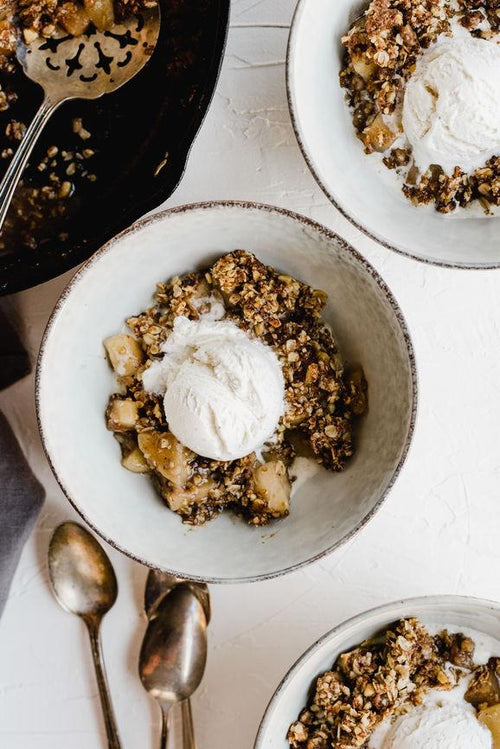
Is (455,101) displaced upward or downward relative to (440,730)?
upward

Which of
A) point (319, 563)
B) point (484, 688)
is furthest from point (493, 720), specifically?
point (319, 563)

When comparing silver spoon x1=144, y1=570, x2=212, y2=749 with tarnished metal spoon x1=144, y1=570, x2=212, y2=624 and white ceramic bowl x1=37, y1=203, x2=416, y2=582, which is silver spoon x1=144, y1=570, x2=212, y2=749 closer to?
tarnished metal spoon x1=144, y1=570, x2=212, y2=624

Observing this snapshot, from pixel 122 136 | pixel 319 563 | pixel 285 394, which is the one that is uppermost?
pixel 122 136

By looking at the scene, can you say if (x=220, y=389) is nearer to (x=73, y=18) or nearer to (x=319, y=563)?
(x=319, y=563)

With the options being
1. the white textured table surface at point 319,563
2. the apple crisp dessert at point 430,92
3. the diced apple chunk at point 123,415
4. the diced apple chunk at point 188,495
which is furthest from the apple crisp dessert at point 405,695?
the apple crisp dessert at point 430,92

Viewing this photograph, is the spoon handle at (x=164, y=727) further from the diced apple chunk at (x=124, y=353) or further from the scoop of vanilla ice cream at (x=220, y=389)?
the diced apple chunk at (x=124, y=353)

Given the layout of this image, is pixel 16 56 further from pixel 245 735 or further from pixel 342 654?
pixel 245 735

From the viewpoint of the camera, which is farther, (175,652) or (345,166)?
(175,652)

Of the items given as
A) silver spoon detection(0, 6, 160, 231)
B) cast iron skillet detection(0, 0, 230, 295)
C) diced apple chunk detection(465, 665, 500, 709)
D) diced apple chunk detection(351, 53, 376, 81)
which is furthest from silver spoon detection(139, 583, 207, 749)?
diced apple chunk detection(351, 53, 376, 81)
